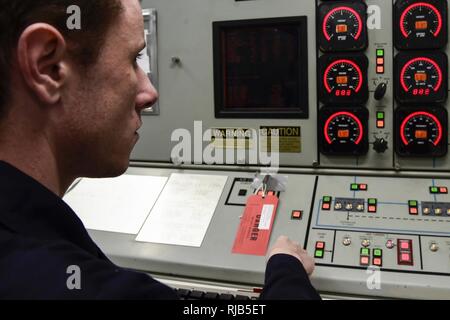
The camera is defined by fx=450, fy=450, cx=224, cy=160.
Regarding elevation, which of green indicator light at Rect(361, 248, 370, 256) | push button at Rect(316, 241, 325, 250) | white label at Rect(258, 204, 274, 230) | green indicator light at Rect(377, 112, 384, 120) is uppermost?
green indicator light at Rect(377, 112, 384, 120)

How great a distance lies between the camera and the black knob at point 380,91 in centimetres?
156

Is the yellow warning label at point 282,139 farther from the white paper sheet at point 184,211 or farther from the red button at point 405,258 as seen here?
the red button at point 405,258

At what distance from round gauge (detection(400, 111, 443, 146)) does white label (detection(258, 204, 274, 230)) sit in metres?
0.55

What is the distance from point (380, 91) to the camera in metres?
1.56

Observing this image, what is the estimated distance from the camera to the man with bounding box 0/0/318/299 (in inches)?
23.6

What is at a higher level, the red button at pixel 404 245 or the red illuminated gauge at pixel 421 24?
the red illuminated gauge at pixel 421 24

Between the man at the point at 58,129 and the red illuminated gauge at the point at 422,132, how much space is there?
95 cm

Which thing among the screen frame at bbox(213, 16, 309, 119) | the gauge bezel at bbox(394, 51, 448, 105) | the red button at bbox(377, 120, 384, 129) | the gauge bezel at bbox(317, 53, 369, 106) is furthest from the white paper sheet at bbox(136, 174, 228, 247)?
the gauge bezel at bbox(394, 51, 448, 105)

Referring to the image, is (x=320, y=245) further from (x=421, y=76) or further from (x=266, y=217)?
(x=421, y=76)

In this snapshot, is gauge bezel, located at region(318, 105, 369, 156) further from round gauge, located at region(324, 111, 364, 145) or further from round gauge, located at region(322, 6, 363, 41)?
round gauge, located at region(322, 6, 363, 41)

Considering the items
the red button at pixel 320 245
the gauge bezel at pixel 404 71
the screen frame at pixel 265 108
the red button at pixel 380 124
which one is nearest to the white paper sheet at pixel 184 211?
the screen frame at pixel 265 108

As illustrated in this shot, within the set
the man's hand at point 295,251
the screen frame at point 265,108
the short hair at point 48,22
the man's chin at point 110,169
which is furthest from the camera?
the screen frame at point 265,108
